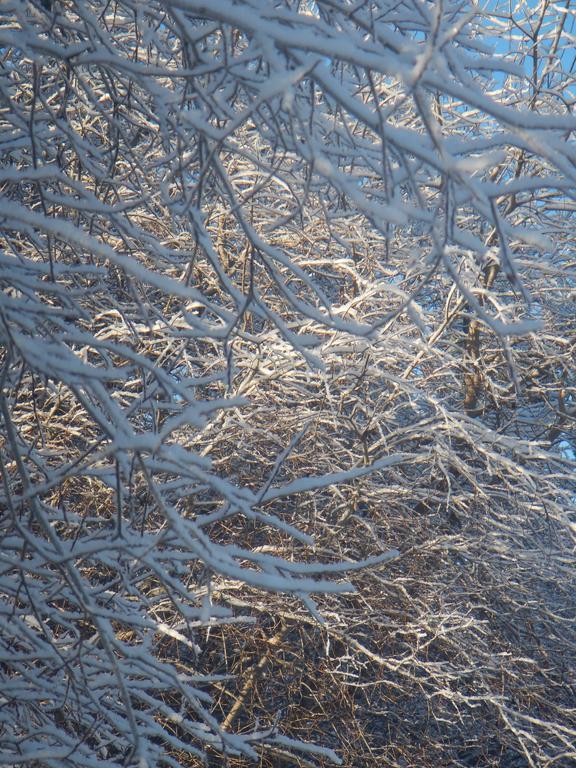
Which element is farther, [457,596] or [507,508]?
[507,508]

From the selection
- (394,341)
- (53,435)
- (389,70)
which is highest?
(389,70)

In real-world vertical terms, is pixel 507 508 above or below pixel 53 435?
below

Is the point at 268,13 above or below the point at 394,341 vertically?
above

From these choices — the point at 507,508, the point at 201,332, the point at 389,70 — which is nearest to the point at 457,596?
the point at 507,508

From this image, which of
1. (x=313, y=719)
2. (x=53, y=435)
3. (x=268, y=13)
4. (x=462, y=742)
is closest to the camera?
(x=268, y=13)

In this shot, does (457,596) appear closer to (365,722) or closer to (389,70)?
(365,722)

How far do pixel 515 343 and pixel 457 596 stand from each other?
197 cm

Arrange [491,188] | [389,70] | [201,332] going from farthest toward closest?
[201,332] < [491,188] < [389,70]

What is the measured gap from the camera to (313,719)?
18.3 ft

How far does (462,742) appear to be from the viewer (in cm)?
630

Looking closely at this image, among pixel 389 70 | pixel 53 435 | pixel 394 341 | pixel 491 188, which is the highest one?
pixel 389 70

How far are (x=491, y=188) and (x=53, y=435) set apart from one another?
420 cm

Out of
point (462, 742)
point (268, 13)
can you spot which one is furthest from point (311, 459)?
point (268, 13)

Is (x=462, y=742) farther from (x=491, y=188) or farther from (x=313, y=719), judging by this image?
(x=491, y=188)
